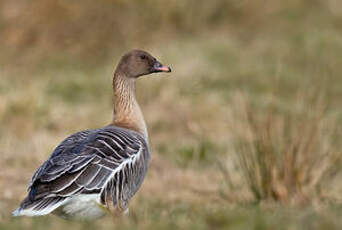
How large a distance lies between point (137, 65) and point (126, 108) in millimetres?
537

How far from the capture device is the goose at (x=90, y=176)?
5.77 m

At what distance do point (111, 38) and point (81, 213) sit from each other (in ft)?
33.1

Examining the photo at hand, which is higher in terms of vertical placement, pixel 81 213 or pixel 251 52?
pixel 81 213

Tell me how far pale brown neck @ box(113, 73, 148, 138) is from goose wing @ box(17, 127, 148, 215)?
0.56 meters

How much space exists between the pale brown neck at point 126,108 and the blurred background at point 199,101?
88cm

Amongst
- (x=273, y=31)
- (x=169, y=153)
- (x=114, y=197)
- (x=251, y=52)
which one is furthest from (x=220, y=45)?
(x=114, y=197)

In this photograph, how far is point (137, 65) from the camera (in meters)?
7.73

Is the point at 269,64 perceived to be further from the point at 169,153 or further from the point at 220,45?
the point at 169,153

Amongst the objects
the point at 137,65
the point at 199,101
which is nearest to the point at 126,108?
the point at 137,65

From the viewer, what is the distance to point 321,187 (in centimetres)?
807

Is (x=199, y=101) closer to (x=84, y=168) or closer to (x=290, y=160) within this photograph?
(x=290, y=160)

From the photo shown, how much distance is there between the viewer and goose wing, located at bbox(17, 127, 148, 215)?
576 centimetres

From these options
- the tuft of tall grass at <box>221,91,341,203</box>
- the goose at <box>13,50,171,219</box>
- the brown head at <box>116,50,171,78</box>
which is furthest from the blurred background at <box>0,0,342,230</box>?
the brown head at <box>116,50,171,78</box>

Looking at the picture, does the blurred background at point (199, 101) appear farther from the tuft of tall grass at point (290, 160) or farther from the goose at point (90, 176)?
the goose at point (90, 176)
